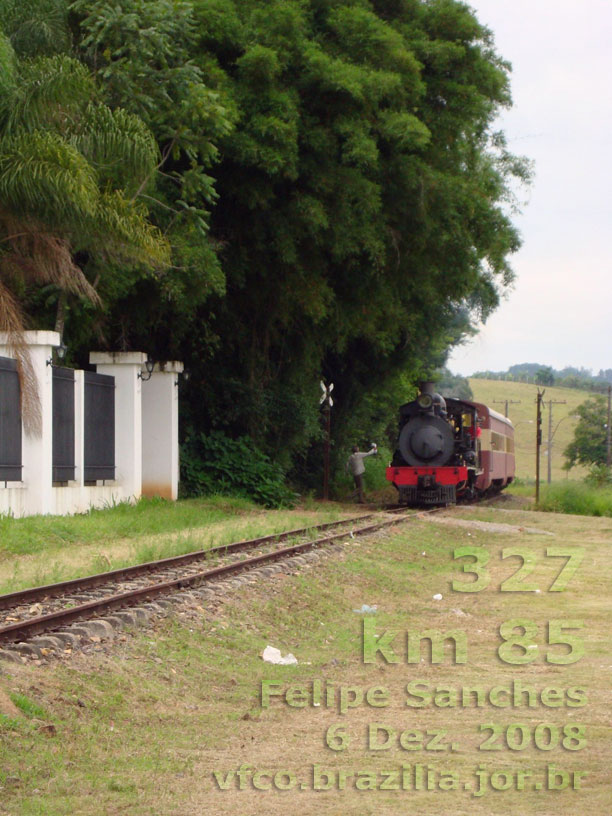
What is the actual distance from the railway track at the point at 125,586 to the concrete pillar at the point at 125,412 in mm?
5347

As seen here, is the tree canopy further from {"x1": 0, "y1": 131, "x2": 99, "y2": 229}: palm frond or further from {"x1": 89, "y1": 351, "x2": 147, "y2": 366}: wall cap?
{"x1": 89, "y1": 351, "x2": 147, "y2": 366}: wall cap

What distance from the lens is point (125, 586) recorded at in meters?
11.6

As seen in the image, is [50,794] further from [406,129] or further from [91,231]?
[406,129]

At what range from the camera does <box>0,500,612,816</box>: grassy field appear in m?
5.61

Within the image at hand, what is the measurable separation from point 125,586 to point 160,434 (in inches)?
500

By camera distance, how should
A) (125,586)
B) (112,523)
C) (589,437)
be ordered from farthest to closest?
(589,437), (112,523), (125,586)

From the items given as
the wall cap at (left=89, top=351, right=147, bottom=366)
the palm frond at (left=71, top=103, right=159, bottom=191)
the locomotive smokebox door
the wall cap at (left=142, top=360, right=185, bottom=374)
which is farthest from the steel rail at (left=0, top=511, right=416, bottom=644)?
the locomotive smokebox door

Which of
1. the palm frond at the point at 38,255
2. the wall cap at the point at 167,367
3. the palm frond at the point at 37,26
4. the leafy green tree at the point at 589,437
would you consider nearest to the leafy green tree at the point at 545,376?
the leafy green tree at the point at 589,437

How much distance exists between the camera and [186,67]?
20.5 meters

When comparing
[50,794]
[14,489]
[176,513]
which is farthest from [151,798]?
[176,513]

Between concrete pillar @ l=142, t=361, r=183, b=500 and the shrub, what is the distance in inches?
58.6

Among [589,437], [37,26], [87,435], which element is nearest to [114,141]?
[37,26]

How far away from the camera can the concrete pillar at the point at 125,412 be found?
22203mm

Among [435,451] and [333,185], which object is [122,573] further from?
[435,451]
